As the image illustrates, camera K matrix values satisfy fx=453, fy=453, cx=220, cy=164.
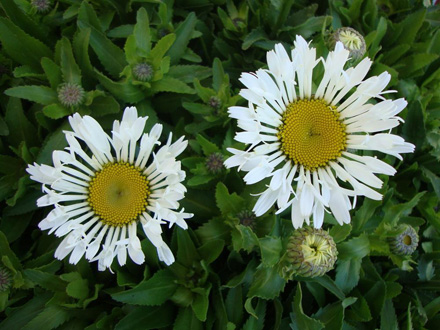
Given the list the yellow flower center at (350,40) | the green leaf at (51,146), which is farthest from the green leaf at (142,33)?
the yellow flower center at (350,40)

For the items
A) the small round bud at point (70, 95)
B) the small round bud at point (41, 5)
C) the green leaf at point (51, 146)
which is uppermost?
the small round bud at point (41, 5)

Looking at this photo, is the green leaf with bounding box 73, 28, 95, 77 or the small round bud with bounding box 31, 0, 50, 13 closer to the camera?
the green leaf with bounding box 73, 28, 95, 77

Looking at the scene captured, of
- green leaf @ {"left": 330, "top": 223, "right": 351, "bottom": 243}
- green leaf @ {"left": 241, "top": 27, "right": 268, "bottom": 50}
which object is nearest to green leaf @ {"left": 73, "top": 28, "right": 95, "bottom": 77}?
green leaf @ {"left": 241, "top": 27, "right": 268, "bottom": 50}

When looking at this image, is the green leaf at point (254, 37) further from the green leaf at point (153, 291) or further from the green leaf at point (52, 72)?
the green leaf at point (153, 291)

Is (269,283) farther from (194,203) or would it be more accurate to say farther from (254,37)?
(254,37)

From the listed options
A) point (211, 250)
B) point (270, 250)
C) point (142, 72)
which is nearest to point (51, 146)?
point (142, 72)

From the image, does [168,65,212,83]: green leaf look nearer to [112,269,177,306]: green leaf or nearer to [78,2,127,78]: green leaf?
[78,2,127,78]: green leaf
